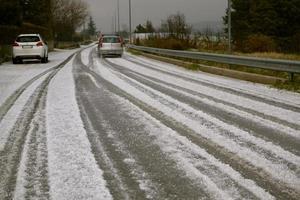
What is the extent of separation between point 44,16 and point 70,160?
55.1 m

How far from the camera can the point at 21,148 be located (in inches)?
254

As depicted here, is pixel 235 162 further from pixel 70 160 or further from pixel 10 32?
pixel 10 32

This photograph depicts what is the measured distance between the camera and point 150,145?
21.6 ft

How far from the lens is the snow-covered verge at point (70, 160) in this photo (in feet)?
15.5

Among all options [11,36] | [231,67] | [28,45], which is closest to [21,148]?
[231,67]

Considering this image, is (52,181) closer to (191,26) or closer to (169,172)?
(169,172)

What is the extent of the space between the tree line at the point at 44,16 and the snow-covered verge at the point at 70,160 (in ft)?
91.8

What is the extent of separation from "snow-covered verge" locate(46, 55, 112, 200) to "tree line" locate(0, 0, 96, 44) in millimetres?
27967

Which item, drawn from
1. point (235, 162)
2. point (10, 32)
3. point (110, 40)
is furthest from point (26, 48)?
point (235, 162)

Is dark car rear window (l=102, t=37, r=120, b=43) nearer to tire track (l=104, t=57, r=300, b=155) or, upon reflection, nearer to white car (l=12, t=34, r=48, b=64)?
white car (l=12, t=34, r=48, b=64)

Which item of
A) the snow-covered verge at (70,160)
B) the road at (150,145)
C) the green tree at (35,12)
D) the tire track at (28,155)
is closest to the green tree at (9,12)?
the green tree at (35,12)

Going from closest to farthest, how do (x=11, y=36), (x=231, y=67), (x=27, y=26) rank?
(x=231, y=67), (x=11, y=36), (x=27, y=26)

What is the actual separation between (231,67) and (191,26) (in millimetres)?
23278

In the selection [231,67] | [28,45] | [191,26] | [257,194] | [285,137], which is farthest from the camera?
[191,26]
